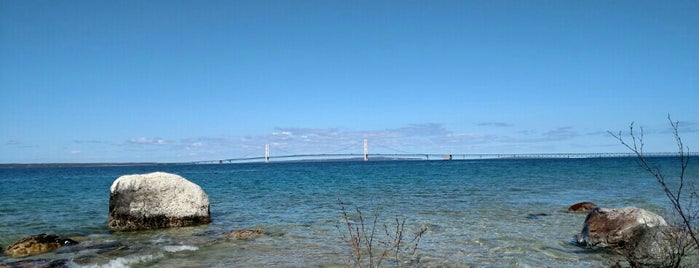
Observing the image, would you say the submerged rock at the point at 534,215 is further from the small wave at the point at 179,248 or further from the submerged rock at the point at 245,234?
the small wave at the point at 179,248

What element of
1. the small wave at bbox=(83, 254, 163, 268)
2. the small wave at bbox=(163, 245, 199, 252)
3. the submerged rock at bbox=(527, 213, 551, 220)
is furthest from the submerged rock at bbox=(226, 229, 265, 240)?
the submerged rock at bbox=(527, 213, 551, 220)

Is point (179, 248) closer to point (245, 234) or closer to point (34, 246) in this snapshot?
point (245, 234)

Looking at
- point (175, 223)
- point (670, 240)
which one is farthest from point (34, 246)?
point (670, 240)

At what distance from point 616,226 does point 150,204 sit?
11415mm

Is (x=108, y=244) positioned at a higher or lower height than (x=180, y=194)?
lower

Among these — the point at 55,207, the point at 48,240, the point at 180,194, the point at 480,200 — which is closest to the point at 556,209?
the point at 480,200

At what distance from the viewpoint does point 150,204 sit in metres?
13.7

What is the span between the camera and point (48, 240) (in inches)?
416

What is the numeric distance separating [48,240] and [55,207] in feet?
36.0

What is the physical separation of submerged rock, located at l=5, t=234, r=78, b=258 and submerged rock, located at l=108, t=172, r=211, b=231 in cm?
277

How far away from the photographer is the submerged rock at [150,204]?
44.6 feet

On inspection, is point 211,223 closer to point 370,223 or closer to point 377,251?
point 370,223

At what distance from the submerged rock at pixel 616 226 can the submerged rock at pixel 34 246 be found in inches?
429

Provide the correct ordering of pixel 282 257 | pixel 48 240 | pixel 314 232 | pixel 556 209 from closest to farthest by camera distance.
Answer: pixel 282 257 → pixel 48 240 → pixel 314 232 → pixel 556 209
